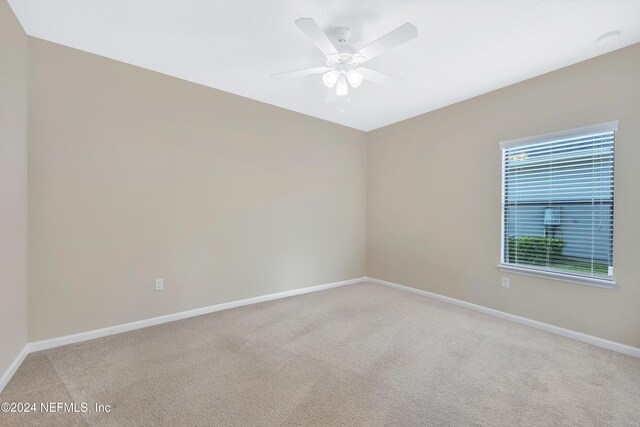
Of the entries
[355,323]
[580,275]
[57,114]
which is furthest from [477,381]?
[57,114]

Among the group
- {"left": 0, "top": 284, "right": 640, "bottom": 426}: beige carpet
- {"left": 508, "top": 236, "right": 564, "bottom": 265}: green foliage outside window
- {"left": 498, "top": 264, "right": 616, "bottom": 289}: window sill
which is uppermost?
{"left": 508, "top": 236, "right": 564, "bottom": 265}: green foliage outside window

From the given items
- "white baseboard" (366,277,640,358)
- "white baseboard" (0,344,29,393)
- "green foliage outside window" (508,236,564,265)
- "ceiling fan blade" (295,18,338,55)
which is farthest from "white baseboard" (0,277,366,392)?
"ceiling fan blade" (295,18,338,55)

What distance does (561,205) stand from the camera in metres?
2.93

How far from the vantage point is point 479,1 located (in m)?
1.99

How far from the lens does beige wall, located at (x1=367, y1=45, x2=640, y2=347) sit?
2.51m

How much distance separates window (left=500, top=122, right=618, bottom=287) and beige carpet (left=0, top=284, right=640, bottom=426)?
73 cm

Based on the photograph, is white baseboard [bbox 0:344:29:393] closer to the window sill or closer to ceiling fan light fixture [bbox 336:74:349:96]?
ceiling fan light fixture [bbox 336:74:349:96]

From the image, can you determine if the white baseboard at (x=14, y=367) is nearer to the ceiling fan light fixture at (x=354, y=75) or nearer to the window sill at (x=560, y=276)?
the ceiling fan light fixture at (x=354, y=75)

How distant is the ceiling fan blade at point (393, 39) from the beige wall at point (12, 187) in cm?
257

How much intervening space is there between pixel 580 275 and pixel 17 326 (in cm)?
496

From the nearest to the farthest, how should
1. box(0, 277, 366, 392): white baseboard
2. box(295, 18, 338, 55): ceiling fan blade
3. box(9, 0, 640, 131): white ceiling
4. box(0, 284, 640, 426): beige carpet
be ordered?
box(0, 284, 640, 426): beige carpet < box(295, 18, 338, 55): ceiling fan blade < box(9, 0, 640, 131): white ceiling < box(0, 277, 366, 392): white baseboard

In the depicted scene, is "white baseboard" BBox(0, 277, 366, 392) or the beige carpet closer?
the beige carpet

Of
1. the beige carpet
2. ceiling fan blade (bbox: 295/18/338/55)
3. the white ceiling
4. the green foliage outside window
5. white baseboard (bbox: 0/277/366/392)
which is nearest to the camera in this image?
the beige carpet

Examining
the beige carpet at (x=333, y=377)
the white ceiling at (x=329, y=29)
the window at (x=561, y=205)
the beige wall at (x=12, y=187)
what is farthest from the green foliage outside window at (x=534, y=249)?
the beige wall at (x=12, y=187)
